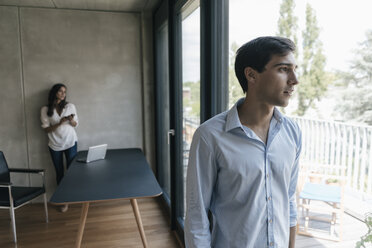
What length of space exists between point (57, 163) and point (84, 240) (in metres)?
1.39

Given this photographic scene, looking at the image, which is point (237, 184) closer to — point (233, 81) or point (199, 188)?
point (199, 188)

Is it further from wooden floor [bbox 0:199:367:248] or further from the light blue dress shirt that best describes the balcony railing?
wooden floor [bbox 0:199:367:248]

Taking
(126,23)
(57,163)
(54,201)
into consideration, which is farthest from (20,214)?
(126,23)

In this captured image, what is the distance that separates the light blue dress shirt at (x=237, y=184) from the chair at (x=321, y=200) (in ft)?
0.72

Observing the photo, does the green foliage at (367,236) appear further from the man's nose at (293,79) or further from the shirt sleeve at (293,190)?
the man's nose at (293,79)

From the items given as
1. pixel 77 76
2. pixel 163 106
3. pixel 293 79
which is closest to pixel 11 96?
pixel 77 76

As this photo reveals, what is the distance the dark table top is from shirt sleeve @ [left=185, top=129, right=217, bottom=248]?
1135 millimetres

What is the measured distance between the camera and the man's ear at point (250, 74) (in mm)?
1051

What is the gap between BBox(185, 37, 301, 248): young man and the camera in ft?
3.34

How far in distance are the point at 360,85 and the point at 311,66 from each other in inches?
11.4

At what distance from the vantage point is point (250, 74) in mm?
1062

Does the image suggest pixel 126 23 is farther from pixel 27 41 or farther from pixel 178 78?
A: pixel 178 78

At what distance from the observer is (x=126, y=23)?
14.1 feet

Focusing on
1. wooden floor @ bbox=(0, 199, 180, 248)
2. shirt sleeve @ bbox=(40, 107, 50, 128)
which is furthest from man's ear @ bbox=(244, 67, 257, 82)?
shirt sleeve @ bbox=(40, 107, 50, 128)
